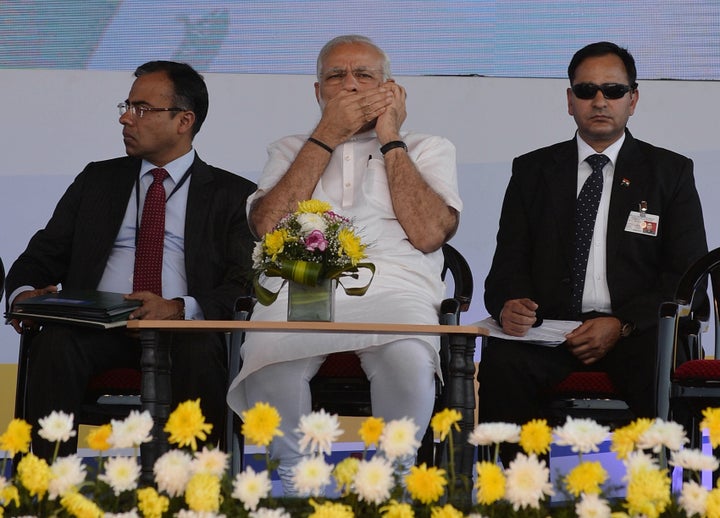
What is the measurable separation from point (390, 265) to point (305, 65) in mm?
1630

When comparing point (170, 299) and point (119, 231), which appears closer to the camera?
point (170, 299)

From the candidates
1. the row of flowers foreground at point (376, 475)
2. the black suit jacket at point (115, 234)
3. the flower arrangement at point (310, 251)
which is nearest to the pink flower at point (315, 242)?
the flower arrangement at point (310, 251)

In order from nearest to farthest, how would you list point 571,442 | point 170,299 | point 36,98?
point 571,442
point 170,299
point 36,98

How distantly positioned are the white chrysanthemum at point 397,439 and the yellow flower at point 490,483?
0.09m

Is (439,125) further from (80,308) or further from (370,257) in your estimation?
(80,308)

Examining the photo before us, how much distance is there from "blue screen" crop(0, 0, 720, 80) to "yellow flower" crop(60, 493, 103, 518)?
342 cm

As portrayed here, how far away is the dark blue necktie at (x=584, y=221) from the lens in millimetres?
3422

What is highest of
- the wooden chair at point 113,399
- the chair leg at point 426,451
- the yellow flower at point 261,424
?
the yellow flower at point 261,424

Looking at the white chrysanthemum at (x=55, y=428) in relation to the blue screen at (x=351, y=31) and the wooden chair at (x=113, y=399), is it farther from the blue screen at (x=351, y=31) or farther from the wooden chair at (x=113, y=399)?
the blue screen at (x=351, y=31)

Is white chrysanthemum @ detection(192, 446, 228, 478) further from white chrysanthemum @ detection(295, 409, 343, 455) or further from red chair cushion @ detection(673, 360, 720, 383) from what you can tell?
red chair cushion @ detection(673, 360, 720, 383)

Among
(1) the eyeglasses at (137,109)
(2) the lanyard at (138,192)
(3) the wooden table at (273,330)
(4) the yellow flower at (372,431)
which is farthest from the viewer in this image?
(1) the eyeglasses at (137,109)

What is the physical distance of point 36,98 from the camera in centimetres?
455

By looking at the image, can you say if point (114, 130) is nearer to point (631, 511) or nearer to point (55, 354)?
point (55, 354)

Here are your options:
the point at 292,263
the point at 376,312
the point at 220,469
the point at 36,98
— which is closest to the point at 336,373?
the point at 376,312
